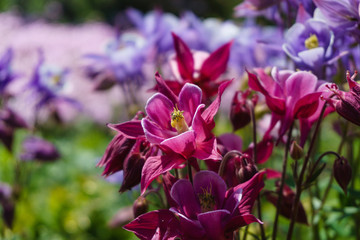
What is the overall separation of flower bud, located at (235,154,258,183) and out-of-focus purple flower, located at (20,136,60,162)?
1.15 meters

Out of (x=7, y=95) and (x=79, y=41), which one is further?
(x=79, y=41)

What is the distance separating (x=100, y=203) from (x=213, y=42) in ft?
3.28

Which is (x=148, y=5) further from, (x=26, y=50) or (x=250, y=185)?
(x=250, y=185)

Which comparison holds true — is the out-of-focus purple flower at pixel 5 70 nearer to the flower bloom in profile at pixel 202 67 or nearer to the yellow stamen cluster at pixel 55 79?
the yellow stamen cluster at pixel 55 79

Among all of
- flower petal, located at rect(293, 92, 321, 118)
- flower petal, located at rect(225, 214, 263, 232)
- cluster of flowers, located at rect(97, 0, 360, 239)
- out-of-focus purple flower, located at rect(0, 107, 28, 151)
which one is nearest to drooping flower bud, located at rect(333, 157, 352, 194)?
cluster of flowers, located at rect(97, 0, 360, 239)

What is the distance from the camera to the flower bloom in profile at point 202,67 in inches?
43.4

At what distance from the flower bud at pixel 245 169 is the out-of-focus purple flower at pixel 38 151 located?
45.4 inches

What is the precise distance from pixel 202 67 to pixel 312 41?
24 cm

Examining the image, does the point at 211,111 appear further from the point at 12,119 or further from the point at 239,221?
the point at 12,119

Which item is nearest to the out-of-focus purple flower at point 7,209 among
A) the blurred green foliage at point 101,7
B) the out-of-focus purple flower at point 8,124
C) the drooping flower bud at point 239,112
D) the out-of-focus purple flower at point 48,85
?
the out-of-focus purple flower at point 8,124

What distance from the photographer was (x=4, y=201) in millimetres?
1694

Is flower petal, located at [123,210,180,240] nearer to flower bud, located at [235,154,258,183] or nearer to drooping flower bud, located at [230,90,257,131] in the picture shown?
flower bud, located at [235,154,258,183]

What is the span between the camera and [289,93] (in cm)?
91

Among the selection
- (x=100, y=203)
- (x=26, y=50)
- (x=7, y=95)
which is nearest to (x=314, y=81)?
(x=7, y=95)
